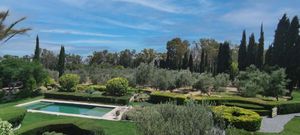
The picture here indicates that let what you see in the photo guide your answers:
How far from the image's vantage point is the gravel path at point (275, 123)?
1613 cm

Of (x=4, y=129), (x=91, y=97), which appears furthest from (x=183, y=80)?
(x=4, y=129)

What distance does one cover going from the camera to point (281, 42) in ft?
127

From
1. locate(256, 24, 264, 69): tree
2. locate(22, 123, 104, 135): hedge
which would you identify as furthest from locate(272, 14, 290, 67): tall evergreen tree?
locate(22, 123, 104, 135): hedge

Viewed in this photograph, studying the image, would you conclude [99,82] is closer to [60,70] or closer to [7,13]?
[60,70]

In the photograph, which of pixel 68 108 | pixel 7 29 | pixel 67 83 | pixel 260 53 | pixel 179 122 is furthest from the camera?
pixel 260 53

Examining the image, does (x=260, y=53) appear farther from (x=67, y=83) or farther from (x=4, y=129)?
(x=4, y=129)

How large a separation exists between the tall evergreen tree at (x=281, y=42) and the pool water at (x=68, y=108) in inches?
947

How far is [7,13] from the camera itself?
550 inches

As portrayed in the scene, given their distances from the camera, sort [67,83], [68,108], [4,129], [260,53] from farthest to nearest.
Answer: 1. [260,53]
2. [67,83]
3. [68,108]
4. [4,129]

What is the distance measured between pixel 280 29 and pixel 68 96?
2758cm

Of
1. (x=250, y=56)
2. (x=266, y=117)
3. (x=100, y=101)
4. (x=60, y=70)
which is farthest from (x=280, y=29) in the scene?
(x=60, y=70)

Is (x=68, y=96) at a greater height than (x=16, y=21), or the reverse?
(x=16, y=21)

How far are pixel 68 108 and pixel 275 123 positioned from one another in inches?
564

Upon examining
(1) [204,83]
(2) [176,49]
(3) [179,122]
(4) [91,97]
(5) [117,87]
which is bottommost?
(4) [91,97]
